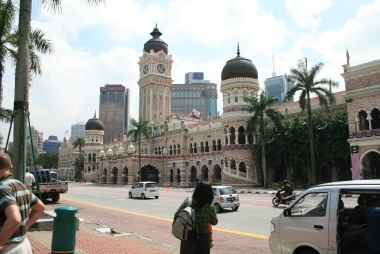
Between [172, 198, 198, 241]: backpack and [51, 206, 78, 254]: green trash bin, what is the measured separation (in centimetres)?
263

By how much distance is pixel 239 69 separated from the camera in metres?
42.3

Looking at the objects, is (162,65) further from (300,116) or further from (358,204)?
(358,204)

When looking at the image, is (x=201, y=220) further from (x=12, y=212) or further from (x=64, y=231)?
(x=64, y=231)

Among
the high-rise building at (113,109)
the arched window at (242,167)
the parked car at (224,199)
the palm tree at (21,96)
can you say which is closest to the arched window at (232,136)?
the arched window at (242,167)

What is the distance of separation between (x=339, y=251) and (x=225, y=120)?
36.9 metres

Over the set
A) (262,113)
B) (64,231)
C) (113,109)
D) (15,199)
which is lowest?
(64,231)

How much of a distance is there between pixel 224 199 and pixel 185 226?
11673mm

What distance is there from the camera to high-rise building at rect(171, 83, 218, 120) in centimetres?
15225

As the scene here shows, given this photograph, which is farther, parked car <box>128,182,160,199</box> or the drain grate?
parked car <box>128,182,160,199</box>

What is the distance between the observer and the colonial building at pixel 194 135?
1340 inches

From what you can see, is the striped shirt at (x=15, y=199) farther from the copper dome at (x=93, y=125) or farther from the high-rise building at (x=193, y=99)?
the high-rise building at (x=193, y=99)

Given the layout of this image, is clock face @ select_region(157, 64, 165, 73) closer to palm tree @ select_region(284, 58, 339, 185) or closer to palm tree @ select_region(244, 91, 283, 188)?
palm tree @ select_region(244, 91, 283, 188)

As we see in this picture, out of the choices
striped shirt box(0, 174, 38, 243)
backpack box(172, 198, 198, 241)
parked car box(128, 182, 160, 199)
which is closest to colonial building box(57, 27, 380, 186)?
parked car box(128, 182, 160, 199)

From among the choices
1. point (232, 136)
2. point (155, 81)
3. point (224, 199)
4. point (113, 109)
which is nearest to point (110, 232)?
point (224, 199)
